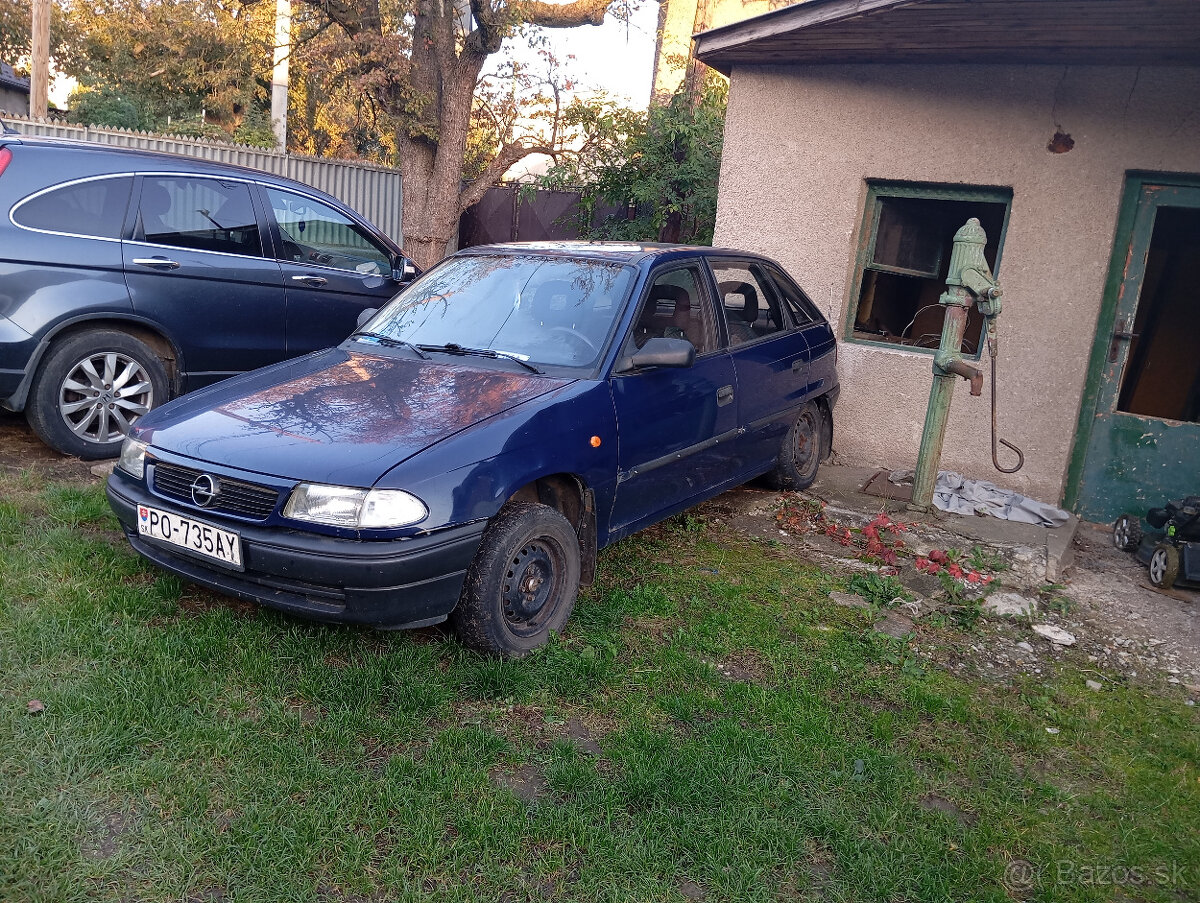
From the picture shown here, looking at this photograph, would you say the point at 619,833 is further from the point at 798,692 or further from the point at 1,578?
the point at 1,578

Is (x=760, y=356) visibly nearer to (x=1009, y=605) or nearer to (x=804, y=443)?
(x=804, y=443)

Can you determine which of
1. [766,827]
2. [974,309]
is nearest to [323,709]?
[766,827]

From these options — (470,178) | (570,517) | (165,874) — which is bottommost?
(165,874)

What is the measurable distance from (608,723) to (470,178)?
433 inches

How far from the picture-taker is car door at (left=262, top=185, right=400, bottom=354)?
664cm

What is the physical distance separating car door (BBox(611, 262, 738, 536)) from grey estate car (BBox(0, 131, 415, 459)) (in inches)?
114

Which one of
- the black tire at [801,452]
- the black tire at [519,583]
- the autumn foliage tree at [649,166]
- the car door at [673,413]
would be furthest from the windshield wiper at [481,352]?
the autumn foliage tree at [649,166]

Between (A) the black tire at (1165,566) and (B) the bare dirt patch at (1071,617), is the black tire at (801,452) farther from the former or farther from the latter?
(A) the black tire at (1165,566)

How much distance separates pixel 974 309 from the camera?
313 inches

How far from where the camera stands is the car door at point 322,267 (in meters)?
6.64

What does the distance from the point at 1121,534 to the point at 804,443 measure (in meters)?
2.05

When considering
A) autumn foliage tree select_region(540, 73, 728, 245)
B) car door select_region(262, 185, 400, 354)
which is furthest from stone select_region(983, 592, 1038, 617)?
autumn foliage tree select_region(540, 73, 728, 245)

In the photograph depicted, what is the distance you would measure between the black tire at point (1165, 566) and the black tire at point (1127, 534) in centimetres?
46

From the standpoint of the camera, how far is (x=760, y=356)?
558cm
